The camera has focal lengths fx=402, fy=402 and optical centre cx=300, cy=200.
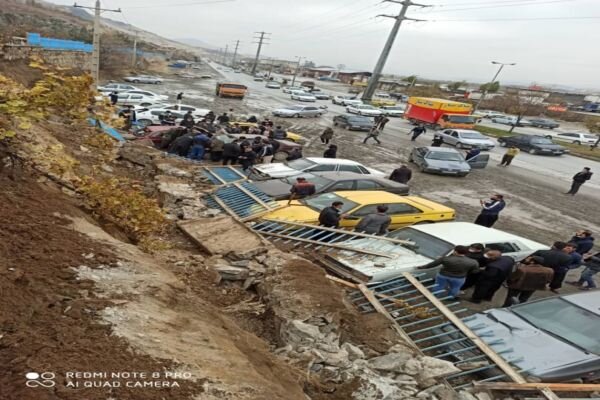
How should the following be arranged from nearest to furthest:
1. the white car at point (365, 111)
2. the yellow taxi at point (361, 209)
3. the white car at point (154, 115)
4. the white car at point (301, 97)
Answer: the yellow taxi at point (361, 209) → the white car at point (154, 115) → the white car at point (365, 111) → the white car at point (301, 97)

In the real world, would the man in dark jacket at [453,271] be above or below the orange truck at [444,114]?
below

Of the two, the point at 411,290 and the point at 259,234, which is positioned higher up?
the point at 411,290

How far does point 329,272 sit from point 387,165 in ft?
42.7

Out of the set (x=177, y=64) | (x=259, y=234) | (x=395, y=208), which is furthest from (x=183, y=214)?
(x=177, y=64)

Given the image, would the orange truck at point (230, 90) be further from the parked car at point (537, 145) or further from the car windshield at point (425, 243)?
the car windshield at point (425, 243)

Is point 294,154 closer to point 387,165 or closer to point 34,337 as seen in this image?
point 387,165

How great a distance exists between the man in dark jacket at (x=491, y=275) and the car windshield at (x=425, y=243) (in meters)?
0.74

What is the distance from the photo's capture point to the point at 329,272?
7723 mm

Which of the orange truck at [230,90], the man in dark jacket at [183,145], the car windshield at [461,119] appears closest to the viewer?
the man in dark jacket at [183,145]

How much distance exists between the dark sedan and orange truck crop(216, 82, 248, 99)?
104 feet

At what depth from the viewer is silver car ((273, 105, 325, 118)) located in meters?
→ 33.9

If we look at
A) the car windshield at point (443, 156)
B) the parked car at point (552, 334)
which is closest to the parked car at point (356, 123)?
the car windshield at point (443, 156)

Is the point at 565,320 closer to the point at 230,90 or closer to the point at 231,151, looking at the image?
the point at 231,151

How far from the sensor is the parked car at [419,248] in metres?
7.35
